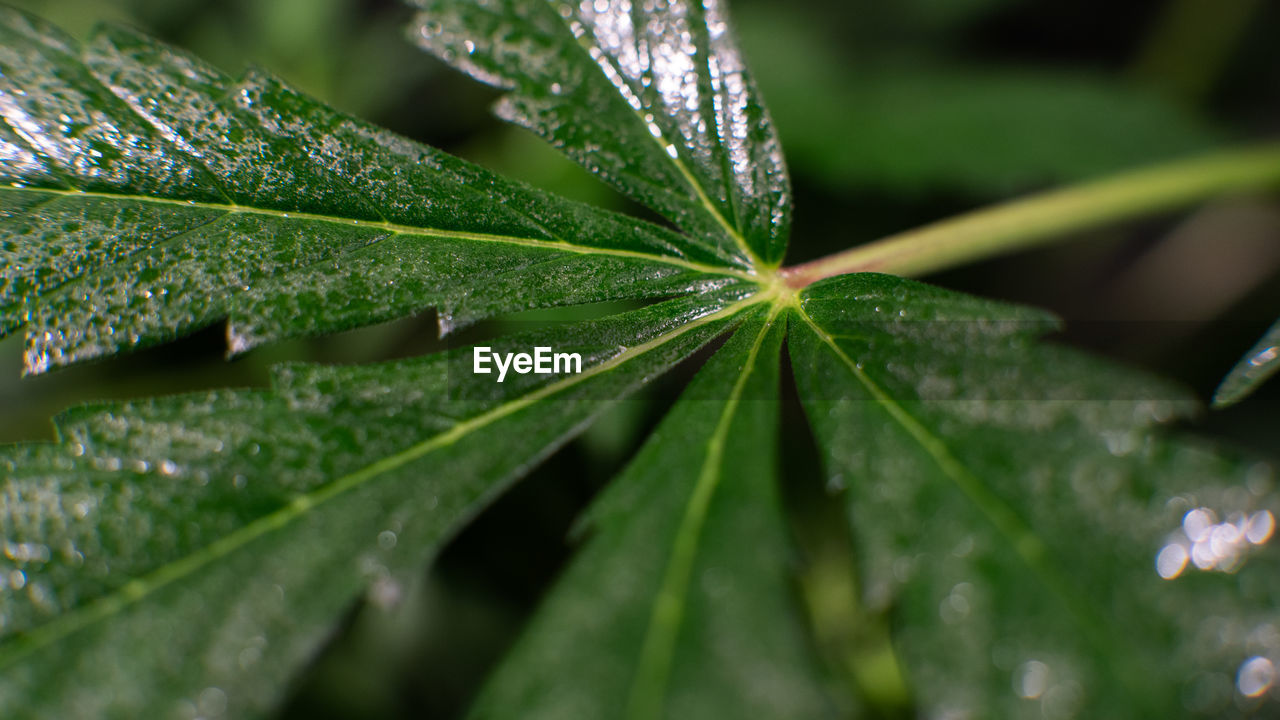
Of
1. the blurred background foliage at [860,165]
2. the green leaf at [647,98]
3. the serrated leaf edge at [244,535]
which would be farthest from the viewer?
the blurred background foliage at [860,165]

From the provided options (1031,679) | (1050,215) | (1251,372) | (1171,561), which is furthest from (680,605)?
(1050,215)

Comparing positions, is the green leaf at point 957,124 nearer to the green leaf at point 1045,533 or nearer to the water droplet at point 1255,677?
the green leaf at point 1045,533

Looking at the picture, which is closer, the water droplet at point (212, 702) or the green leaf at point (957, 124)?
the water droplet at point (212, 702)

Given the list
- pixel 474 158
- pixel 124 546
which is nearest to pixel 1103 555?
pixel 124 546

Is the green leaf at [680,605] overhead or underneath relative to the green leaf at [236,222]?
underneath

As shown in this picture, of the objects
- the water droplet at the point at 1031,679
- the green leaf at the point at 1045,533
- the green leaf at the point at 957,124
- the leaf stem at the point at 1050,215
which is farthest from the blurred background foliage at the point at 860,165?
the water droplet at the point at 1031,679

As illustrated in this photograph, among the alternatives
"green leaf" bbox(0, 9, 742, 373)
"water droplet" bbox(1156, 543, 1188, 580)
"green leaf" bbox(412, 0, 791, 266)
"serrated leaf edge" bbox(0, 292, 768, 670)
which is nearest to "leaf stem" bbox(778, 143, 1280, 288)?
"green leaf" bbox(412, 0, 791, 266)

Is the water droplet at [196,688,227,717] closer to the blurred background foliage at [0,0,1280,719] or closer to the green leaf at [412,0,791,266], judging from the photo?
the green leaf at [412,0,791,266]

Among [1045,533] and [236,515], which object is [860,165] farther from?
[236,515]
